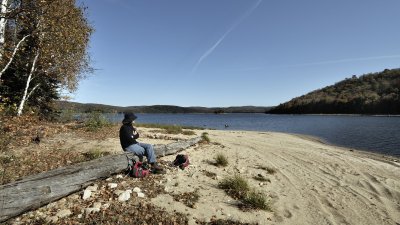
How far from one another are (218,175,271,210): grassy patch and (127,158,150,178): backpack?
8.19 ft

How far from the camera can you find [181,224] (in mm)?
6074

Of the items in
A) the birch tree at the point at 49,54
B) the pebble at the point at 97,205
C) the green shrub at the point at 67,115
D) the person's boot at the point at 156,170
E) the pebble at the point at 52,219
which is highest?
the birch tree at the point at 49,54

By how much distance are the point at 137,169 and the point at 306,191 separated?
557 centimetres

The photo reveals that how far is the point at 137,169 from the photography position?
884 centimetres

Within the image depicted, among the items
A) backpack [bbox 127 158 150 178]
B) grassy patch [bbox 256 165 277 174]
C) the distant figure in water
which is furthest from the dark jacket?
grassy patch [bbox 256 165 277 174]

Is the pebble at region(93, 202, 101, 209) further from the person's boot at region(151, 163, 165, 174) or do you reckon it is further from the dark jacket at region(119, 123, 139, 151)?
the dark jacket at region(119, 123, 139, 151)

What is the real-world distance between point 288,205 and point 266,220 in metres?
1.40

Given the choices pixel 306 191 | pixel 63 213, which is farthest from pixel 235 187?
pixel 63 213

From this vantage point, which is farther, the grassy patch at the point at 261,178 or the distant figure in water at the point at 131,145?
the grassy patch at the point at 261,178

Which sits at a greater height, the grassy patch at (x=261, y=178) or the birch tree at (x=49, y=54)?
the birch tree at (x=49, y=54)

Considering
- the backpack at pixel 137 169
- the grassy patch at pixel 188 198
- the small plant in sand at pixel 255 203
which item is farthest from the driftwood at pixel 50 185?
the small plant in sand at pixel 255 203

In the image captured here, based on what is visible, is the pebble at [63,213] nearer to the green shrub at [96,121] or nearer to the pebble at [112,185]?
the pebble at [112,185]

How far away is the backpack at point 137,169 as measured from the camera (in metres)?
8.77

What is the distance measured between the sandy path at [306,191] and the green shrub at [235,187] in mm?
301
